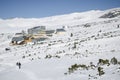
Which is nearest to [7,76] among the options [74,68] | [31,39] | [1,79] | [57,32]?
[1,79]

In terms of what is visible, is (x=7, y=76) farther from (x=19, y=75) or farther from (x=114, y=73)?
(x=114, y=73)

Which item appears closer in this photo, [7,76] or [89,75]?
Answer: [89,75]

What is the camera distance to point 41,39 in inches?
2148

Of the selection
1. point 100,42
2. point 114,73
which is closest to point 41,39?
point 100,42

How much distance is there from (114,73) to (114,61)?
334 centimetres

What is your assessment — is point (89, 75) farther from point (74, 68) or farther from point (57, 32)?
point (57, 32)

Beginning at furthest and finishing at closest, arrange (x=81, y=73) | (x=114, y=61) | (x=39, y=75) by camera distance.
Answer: (x=39, y=75) < (x=114, y=61) < (x=81, y=73)

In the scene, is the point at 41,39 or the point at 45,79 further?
the point at 41,39

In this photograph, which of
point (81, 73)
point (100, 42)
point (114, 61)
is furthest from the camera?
point (100, 42)

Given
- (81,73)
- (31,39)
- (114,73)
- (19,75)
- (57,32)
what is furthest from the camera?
(57,32)

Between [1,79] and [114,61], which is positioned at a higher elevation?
[114,61]

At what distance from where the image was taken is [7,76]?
63.2 ft

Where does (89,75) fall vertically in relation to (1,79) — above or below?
above

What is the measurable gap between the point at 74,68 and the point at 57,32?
49518 millimetres
